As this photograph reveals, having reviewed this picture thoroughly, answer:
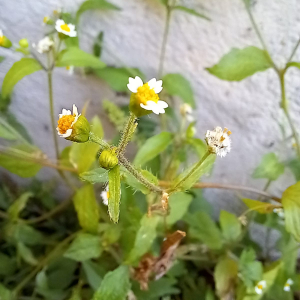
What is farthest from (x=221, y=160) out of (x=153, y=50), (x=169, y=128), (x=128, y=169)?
(x=128, y=169)

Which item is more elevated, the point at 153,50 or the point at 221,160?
the point at 153,50

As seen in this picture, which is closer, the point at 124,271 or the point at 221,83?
the point at 124,271

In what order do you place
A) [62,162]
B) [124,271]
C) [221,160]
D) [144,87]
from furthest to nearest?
[221,160] < [62,162] < [124,271] < [144,87]

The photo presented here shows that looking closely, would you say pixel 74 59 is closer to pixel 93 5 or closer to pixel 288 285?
pixel 93 5

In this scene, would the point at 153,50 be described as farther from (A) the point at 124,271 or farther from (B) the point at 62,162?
(A) the point at 124,271

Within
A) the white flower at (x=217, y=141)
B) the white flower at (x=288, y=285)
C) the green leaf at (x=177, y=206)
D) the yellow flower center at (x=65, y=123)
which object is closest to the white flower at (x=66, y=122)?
the yellow flower center at (x=65, y=123)

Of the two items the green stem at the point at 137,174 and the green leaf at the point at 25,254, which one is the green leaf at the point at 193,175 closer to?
the green stem at the point at 137,174
